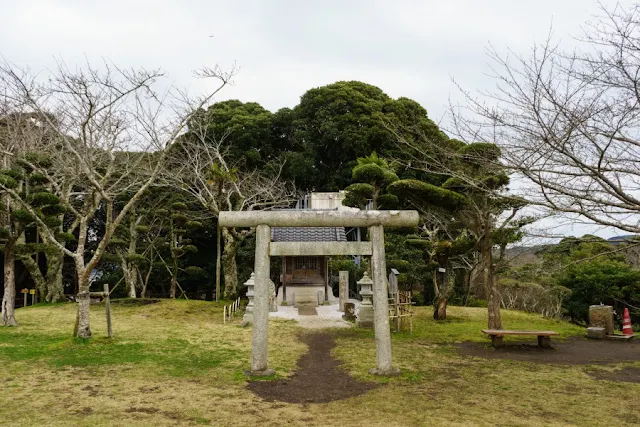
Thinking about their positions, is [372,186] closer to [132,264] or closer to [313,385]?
[313,385]

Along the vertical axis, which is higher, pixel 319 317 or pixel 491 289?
pixel 491 289

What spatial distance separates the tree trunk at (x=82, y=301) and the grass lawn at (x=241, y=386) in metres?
0.32

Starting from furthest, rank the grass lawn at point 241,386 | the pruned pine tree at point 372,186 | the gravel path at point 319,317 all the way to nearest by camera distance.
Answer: the gravel path at point 319,317 → the pruned pine tree at point 372,186 → the grass lawn at point 241,386

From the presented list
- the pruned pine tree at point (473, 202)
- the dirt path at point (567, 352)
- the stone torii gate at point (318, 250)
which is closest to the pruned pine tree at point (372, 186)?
the pruned pine tree at point (473, 202)

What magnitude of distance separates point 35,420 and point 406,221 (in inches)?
260

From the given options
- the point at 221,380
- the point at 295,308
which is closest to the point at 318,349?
the point at 221,380

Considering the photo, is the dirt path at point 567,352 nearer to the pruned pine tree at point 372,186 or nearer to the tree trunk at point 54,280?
the pruned pine tree at point 372,186

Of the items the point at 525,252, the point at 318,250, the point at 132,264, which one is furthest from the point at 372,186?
the point at 132,264

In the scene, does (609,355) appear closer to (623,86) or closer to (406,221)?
(406,221)

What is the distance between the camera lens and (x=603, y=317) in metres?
13.1

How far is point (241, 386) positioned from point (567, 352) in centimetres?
802

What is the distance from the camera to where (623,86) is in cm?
618

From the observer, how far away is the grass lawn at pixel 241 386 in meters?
5.87

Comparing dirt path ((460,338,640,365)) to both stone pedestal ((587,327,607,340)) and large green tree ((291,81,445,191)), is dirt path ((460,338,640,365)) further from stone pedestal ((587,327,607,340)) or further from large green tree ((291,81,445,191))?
large green tree ((291,81,445,191))
